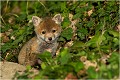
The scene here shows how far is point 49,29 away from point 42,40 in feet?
1.05

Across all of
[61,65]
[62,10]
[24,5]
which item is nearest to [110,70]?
[61,65]

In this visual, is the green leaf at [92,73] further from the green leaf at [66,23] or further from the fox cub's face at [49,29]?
the green leaf at [66,23]

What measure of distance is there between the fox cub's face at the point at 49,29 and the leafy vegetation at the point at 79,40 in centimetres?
32

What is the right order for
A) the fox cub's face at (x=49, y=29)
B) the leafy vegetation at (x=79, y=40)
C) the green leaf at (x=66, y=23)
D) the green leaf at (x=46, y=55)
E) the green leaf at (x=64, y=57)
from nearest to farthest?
the leafy vegetation at (x=79, y=40)
the green leaf at (x=64, y=57)
the green leaf at (x=46, y=55)
the fox cub's face at (x=49, y=29)
the green leaf at (x=66, y=23)

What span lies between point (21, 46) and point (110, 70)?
12.2 feet

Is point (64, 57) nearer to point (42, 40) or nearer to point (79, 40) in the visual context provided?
point (42, 40)

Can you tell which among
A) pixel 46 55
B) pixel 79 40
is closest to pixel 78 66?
pixel 46 55

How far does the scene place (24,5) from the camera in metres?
13.2

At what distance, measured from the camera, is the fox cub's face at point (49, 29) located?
26.5 feet

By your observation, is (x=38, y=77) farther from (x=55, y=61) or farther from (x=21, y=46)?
(x=21, y=46)

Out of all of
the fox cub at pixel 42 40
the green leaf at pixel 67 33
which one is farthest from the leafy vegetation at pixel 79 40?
the fox cub at pixel 42 40

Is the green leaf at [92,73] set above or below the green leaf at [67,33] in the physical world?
below

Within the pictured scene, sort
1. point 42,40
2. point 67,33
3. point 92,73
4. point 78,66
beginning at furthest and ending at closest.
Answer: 1. point 67,33
2. point 42,40
3. point 78,66
4. point 92,73

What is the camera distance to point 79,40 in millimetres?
8727
